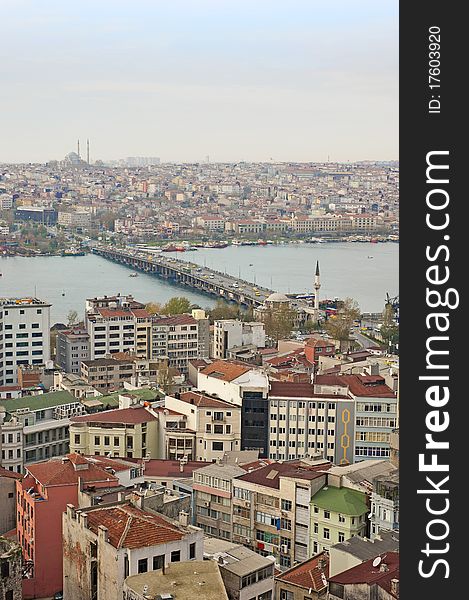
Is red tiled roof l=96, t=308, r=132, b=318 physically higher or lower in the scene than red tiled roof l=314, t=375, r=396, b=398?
higher

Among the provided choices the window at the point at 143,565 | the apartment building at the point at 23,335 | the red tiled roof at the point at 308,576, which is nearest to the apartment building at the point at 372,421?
the red tiled roof at the point at 308,576

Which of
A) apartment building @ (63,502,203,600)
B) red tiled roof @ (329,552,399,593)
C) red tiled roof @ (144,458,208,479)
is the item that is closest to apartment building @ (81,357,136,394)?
red tiled roof @ (144,458,208,479)

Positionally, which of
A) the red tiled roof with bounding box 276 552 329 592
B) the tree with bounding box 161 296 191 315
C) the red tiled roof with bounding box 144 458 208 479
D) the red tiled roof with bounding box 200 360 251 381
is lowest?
the red tiled roof with bounding box 276 552 329 592

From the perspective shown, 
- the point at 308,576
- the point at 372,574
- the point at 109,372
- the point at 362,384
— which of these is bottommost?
the point at 308,576

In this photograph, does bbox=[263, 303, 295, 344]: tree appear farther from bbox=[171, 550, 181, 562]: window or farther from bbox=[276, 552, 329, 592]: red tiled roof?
bbox=[171, 550, 181, 562]: window

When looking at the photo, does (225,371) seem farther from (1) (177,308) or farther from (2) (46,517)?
(1) (177,308)

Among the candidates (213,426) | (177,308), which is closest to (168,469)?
(213,426)

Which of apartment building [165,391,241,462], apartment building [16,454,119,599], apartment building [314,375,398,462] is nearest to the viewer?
apartment building [16,454,119,599]

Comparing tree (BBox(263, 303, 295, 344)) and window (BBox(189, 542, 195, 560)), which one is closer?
window (BBox(189, 542, 195, 560))

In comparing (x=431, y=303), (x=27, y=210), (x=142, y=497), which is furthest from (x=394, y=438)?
(x=27, y=210)
